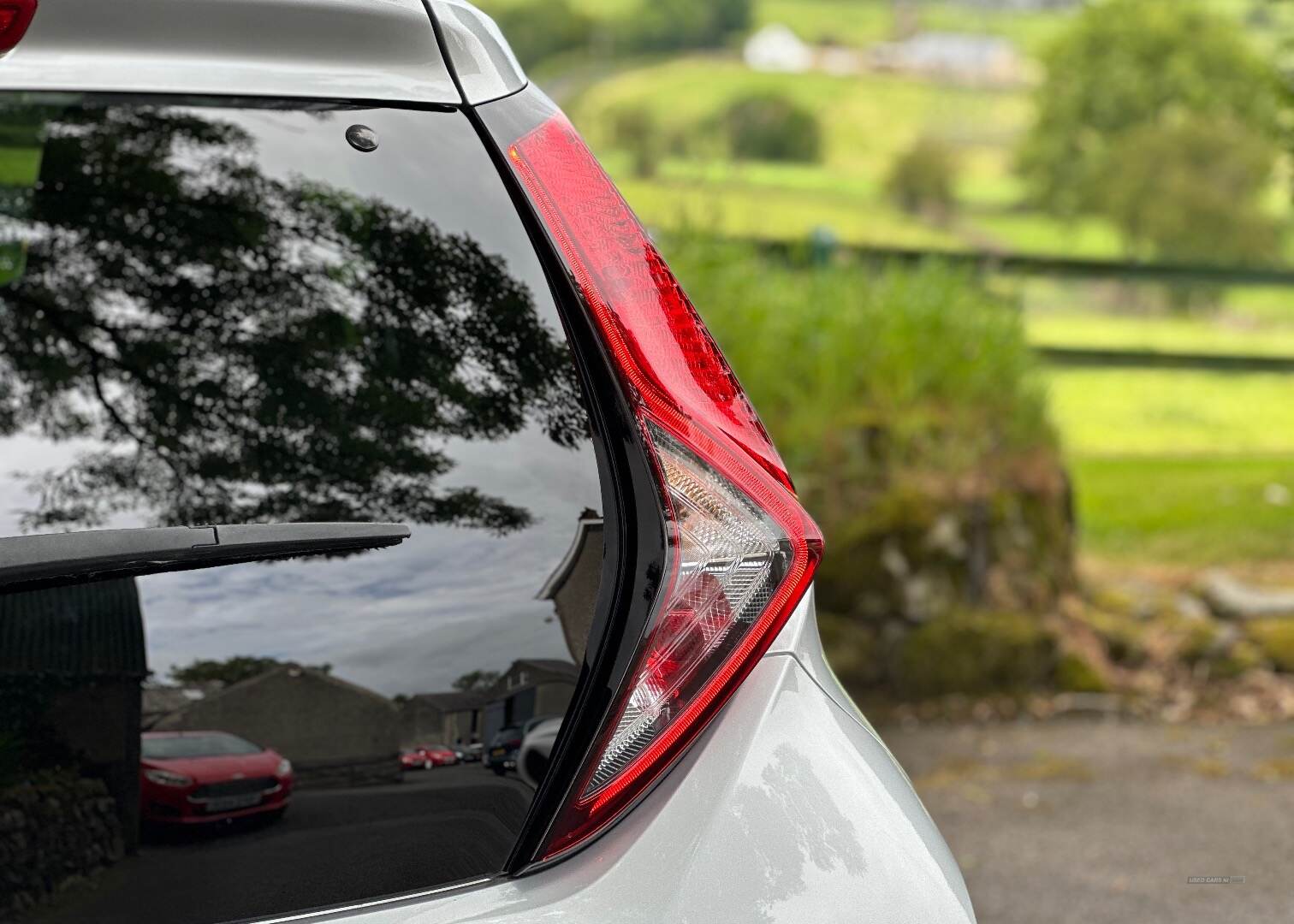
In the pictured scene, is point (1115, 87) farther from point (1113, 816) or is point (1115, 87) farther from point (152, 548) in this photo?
point (152, 548)

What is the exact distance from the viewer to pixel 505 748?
→ 115cm

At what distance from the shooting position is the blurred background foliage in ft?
15.9

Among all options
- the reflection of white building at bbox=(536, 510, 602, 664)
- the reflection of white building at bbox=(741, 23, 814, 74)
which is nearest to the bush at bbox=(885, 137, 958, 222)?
the reflection of white building at bbox=(741, 23, 814, 74)

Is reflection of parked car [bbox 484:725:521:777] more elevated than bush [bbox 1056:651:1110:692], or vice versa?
reflection of parked car [bbox 484:725:521:777]

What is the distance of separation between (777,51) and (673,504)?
8.76m

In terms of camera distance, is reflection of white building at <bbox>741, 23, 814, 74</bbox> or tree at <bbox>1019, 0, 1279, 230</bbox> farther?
tree at <bbox>1019, 0, 1279, 230</bbox>

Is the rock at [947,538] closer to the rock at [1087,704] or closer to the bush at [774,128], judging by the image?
the rock at [1087,704]

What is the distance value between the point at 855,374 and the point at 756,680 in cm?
397

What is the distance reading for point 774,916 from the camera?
1.12 m

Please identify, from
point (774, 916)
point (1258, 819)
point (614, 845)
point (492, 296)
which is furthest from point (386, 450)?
point (1258, 819)

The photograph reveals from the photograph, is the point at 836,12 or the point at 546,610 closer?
the point at 546,610

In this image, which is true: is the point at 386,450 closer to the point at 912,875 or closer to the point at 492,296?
the point at 492,296

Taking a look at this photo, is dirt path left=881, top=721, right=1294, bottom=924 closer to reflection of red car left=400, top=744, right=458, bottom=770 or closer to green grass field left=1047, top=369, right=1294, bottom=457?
reflection of red car left=400, top=744, right=458, bottom=770

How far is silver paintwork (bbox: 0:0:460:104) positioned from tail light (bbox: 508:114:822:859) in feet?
0.46
